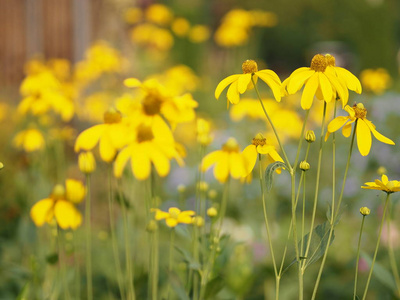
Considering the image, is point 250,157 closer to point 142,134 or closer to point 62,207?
point 142,134

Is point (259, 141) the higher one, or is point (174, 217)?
point (259, 141)

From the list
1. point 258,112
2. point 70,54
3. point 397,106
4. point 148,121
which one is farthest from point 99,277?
point 70,54

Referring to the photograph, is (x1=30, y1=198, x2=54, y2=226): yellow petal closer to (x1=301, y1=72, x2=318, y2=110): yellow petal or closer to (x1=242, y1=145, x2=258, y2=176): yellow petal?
(x1=242, y1=145, x2=258, y2=176): yellow petal

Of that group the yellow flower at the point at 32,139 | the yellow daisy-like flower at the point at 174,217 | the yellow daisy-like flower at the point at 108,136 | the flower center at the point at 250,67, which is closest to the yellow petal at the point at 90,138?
the yellow daisy-like flower at the point at 108,136

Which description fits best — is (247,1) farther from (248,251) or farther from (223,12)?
(248,251)

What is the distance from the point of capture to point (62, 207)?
115 centimetres

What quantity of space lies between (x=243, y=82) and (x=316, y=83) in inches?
4.8

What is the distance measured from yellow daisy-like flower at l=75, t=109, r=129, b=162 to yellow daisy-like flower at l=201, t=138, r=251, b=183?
0.69ft

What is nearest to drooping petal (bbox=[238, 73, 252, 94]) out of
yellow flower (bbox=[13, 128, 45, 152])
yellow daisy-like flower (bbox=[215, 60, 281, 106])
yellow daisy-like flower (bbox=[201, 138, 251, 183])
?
yellow daisy-like flower (bbox=[215, 60, 281, 106])

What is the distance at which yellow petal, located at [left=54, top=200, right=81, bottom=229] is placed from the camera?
3.70ft

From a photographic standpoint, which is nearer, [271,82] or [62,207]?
[271,82]

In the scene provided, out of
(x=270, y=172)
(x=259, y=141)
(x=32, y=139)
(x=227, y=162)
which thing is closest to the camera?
(x=270, y=172)

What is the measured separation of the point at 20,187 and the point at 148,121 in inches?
42.5

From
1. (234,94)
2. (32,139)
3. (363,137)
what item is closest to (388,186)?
(363,137)
